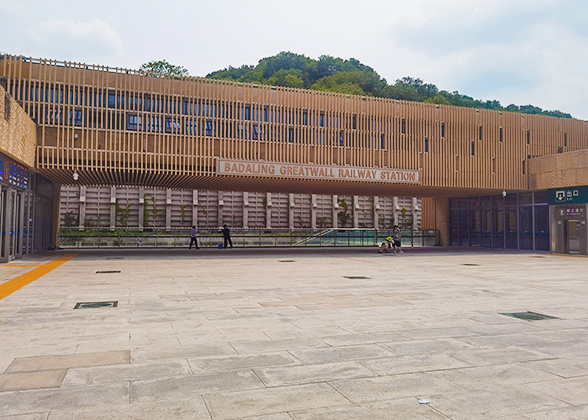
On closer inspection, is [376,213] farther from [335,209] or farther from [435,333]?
[435,333]

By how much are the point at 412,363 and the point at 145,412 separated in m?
→ 2.75

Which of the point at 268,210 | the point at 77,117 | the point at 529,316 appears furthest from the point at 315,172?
the point at 268,210

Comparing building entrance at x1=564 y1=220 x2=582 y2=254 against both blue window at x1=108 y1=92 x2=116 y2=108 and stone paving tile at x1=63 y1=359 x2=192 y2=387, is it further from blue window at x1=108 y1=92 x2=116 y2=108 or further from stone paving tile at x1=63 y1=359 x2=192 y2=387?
stone paving tile at x1=63 y1=359 x2=192 y2=387

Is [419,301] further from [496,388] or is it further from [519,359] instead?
[496,388]

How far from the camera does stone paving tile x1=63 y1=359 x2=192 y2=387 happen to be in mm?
4293

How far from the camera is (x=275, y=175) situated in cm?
2086

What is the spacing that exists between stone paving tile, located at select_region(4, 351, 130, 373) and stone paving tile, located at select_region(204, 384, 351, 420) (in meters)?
1.60

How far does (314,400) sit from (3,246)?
16.1m

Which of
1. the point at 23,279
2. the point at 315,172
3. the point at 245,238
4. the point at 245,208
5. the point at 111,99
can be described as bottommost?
the point at 23,279

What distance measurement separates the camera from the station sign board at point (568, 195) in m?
22.8

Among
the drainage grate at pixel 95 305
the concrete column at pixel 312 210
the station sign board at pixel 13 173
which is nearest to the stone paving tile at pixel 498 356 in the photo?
the drainage grate at pixel 95 305

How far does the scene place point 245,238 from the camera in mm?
29188

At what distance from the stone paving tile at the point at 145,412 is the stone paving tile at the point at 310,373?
810mm

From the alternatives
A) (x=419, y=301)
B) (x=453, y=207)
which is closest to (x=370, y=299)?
(x=419, y=301)
